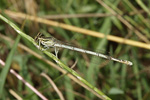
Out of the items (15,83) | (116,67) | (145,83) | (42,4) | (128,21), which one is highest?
(42,4)

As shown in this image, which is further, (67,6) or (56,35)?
(56,35)

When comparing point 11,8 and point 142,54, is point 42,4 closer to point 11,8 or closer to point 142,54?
point 11,8

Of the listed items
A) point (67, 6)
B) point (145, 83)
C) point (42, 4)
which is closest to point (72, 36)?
point (67, 6)

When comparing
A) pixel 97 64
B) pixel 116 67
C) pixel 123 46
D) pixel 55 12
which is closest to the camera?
pixel 97 64

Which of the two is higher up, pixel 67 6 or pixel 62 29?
pixel 67 6

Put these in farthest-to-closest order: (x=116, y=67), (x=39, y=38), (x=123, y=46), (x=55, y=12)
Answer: (x=55, y=12)
(x=123, y=46)
(x=116, y=67)
(x=39, y=38)

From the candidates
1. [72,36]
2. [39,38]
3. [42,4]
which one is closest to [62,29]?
[72,36]
